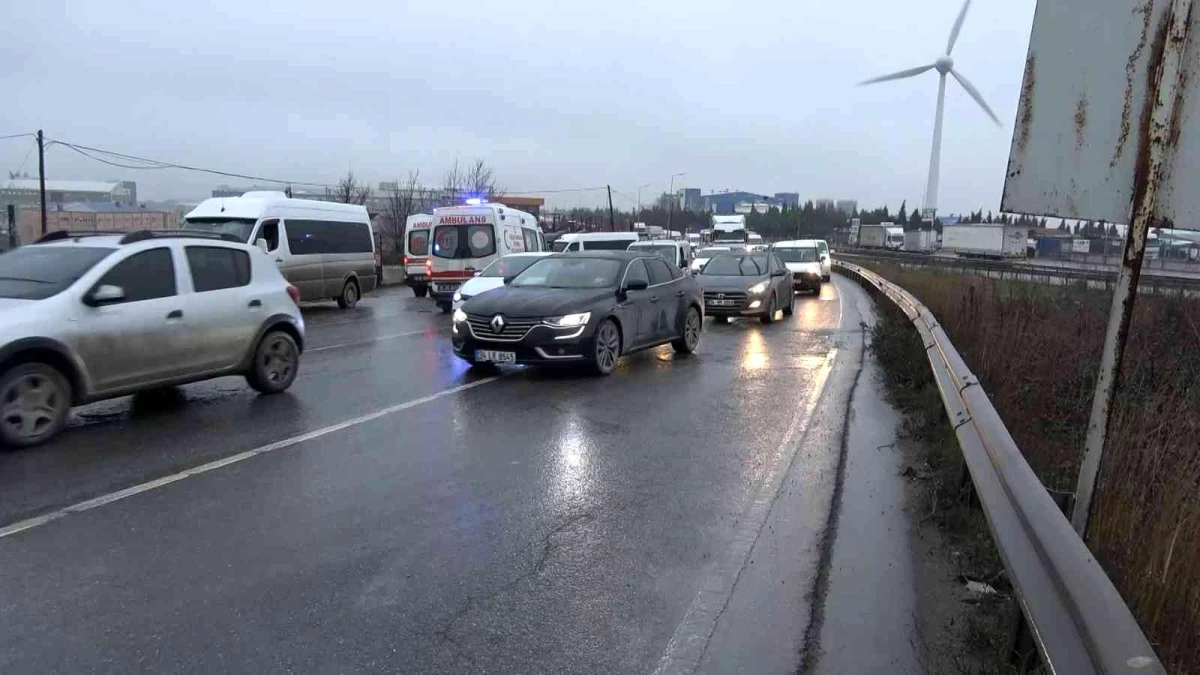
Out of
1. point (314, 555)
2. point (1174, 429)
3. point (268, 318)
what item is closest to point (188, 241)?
point (268, 318)

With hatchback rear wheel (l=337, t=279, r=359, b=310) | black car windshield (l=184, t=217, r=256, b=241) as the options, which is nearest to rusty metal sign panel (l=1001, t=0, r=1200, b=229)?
black car windshield (l=184, t=217, r=256, b=241)

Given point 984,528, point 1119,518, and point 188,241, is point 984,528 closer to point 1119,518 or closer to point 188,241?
point 1119,518

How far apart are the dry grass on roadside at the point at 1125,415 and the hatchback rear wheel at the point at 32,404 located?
725 centimetres

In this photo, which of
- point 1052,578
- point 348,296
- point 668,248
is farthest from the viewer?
point 668,248

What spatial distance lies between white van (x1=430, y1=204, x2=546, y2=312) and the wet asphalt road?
1112 centimetres

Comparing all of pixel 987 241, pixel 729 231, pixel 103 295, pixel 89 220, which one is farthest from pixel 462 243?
pixel 987 241

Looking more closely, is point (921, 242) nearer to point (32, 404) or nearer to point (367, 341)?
point (367, 341)

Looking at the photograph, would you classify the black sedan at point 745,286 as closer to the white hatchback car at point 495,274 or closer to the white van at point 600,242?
the white hatchback car at point 495,274

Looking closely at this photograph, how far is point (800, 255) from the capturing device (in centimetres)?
2739

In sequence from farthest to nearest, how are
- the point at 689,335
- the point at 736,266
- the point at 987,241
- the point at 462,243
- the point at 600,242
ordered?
the point at 987,241 → the point at 600,242 → the point at 462,243 → the point at 736,266 → the point at 689,335

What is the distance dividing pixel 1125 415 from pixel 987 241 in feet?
136

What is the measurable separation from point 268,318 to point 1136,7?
7978mm

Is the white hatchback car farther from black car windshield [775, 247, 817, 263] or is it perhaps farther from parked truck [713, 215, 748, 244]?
parked truck [713, 215, 748, 244]

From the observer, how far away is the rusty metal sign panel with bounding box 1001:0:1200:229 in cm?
301
